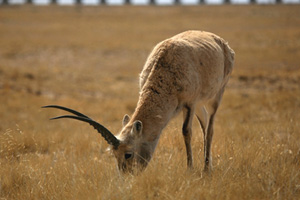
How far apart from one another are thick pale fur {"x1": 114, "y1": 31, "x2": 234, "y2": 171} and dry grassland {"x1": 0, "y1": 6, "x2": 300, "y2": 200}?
0.32m


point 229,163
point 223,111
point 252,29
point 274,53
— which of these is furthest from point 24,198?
point 252,29

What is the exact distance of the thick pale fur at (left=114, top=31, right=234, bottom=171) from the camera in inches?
179

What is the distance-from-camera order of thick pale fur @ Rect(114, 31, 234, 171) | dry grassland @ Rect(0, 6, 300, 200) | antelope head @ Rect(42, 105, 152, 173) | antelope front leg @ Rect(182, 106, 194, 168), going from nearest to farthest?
dry grassland @ Rect(0, 6, 300, 200) < antelope head @ Rect(42, 105, 152, 173) < thick pale fur @ Rect(114, 31, 234, 171) < antelope front leg @ Rect(182, 106, 194, 168)

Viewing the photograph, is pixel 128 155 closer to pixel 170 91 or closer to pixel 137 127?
pixel 137 127

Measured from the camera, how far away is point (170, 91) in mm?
4844

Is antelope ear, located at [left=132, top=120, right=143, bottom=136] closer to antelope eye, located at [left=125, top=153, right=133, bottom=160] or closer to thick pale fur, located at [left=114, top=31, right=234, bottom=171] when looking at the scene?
thick pale fur, located at [left=114, top=31, right=234, bottom=171]

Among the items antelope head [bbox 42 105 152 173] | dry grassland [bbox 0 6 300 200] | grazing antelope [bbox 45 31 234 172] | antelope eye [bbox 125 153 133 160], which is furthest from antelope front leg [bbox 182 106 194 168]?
antelope eye [bbox 125 153 133 160]

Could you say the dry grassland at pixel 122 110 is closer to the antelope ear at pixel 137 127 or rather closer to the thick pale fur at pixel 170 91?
the thick pale fur at pixel 170 91

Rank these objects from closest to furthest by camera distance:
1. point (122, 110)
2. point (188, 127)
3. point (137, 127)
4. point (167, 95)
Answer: point (137, 127)
point (167, 95)
point (188, 127)
point (122, 110)

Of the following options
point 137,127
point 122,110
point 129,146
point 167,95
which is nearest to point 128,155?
point 129,146

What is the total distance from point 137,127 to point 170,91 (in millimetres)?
779

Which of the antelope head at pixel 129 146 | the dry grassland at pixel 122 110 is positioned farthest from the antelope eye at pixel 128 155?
the dry grassland at pixel 122 110

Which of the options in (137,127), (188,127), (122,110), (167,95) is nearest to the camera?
(137,127)

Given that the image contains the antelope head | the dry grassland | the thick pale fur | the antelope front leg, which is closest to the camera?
the dry grassland
